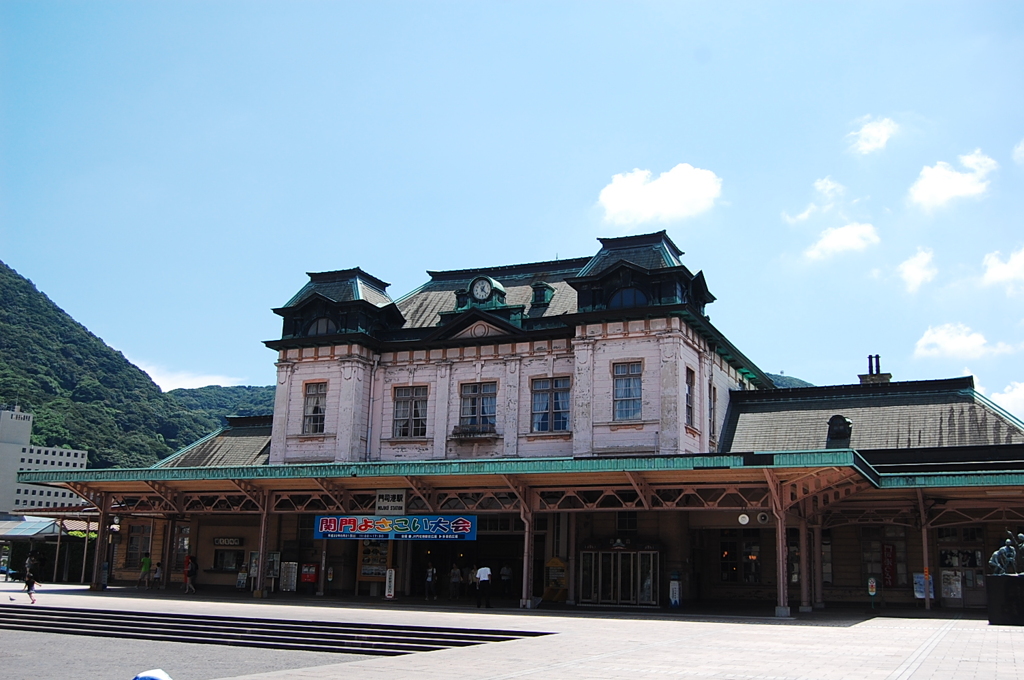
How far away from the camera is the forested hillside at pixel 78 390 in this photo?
7944cm

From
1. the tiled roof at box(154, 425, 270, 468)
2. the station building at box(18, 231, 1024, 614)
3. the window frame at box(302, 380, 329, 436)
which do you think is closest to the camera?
the station building at box(18, 231, 1024, 614)

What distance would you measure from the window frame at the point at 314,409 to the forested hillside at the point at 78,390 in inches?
1953

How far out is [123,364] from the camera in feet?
293

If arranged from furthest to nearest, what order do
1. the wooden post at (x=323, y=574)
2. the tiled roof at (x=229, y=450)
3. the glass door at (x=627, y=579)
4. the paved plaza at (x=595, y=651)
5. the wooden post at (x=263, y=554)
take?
the tiled roof at (x=229, y=450), the wooden post at (x=323, y=574), the wooden post at (x=263, y=554), the glass door at (x=627, y=579), the paved plaza at (x=595, y=651)

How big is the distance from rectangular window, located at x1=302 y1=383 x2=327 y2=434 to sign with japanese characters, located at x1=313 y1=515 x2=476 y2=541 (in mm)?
4934

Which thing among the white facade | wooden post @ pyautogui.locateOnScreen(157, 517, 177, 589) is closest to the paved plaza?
the white facade

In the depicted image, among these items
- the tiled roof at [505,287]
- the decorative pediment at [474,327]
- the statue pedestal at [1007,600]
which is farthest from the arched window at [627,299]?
the statue pedestal at [1007,600]

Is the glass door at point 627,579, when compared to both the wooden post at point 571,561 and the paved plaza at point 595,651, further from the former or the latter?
the paved plaza at point 595,651

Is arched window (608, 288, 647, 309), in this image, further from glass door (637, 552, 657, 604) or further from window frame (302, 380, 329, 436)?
window frame (302, 380, 329, 436)

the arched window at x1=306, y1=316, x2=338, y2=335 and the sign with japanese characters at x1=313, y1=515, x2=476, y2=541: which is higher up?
the arched window at x1=306, y1=316, x2=338, y2=335

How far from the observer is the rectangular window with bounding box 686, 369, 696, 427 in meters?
28.5

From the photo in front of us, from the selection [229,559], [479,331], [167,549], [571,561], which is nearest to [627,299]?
[479,331]

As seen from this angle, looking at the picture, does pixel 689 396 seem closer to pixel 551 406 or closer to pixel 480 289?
pixel 551 406

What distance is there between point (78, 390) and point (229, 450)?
2167 inches
